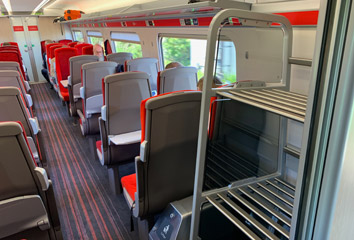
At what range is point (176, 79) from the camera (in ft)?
10.1

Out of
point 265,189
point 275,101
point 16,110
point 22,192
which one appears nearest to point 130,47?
point 16,110

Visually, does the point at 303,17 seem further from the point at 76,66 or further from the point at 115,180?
the point at 76,66

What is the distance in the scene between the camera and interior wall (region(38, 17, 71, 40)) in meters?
11.0

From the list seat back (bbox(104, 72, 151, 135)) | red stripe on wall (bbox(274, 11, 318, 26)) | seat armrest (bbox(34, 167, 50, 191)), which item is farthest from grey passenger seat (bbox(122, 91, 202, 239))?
seat back (bbox(104, 72, 151, 135))

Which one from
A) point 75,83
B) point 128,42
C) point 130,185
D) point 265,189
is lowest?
point 130,185

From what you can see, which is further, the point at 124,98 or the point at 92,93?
the point at 92,93

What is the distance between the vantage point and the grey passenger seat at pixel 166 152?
1627mm

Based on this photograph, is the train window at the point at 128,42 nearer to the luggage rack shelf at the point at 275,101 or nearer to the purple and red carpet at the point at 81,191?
the purple and red carpet at the point at 81,191

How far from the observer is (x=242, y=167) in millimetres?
Answer: 1807

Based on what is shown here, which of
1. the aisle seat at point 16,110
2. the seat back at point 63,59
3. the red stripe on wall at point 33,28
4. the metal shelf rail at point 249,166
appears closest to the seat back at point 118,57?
the seat back at point 63,59

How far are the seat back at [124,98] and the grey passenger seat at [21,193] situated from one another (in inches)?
43.6

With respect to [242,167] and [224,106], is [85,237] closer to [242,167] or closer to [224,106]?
[242,167]

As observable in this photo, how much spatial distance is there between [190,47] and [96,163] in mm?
2544

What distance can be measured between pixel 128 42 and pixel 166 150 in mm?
5998
